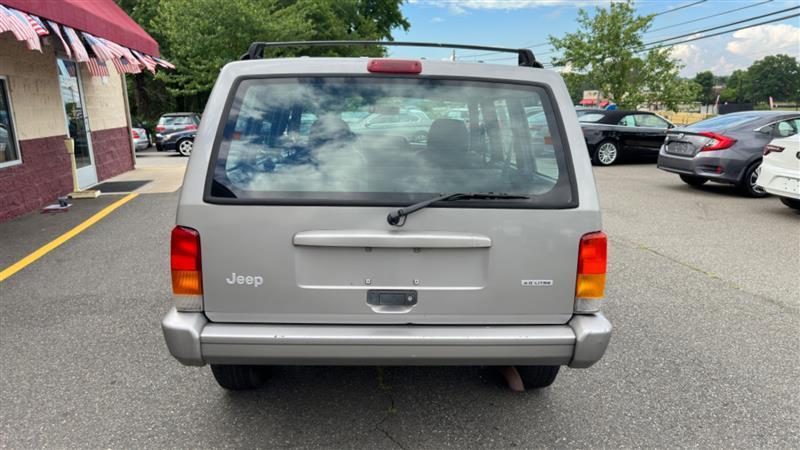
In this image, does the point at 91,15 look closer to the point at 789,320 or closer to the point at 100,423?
the point at 100,423

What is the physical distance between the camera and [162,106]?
32594 mm

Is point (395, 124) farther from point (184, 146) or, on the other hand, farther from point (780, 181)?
point (184, 146)

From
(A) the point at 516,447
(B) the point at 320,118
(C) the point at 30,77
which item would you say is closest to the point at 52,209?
(C) the point at 30,77

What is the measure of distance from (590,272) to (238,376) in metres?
1.90

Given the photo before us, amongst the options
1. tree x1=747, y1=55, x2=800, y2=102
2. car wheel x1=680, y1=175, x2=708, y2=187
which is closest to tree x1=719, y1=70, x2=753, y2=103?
tree x1=747, y1=55, x2=800, y2=102

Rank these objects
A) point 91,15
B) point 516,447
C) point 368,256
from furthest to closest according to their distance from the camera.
Answer: point 91,15 < point 516,447 < point 368,256

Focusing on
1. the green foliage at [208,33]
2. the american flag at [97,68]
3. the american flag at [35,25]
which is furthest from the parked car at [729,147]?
the green foliage at [208,33]

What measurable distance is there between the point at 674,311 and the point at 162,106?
33259 millimetres

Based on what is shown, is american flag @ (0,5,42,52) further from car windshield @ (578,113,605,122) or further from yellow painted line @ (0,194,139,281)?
car windshield @ (578,113,605,122)

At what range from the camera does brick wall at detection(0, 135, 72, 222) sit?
802 centimetres

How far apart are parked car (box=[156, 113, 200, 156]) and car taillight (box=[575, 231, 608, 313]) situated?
18672 millimetres

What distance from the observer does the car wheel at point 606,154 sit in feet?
49.2

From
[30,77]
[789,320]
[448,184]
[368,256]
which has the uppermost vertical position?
[30,77]

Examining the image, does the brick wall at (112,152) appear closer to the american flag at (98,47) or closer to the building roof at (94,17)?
the building roof at (94,17)
